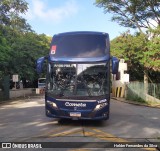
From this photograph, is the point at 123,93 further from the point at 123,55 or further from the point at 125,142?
the point at 125,142

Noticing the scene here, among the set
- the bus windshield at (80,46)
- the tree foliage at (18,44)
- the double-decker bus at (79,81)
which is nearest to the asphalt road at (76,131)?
the double-decker bus at (79,81)

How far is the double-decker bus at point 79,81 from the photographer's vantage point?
47.6ft

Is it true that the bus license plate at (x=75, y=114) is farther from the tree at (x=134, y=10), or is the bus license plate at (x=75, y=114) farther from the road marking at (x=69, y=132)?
the tree at (x=134, y=10)

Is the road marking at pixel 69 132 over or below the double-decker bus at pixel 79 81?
below

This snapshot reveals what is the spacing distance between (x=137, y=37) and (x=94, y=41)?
23.0 m

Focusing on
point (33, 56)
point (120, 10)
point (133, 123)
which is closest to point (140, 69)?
point (120, 10)

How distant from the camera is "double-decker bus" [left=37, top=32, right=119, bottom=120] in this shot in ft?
47.6

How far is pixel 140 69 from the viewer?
42.8 metres

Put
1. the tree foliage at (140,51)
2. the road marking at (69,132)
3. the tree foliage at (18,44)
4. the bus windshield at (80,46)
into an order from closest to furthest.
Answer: the road marking at (69,132)
the bus windshield at (80,46)
the tree foliage at (140,51)
the tree foliage at (18,44)

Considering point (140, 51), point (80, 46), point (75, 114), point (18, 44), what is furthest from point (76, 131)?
point (18, 44)

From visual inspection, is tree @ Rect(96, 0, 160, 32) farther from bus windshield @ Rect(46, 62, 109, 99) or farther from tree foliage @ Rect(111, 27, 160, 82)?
bus windshield @ Rect(46, 62, 109, 99)

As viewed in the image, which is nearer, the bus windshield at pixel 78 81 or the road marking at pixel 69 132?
the road marking at pixel 69 132

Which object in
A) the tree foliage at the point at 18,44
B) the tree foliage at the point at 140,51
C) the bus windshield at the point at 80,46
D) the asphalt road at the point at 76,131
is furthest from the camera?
the tree foliage at the point at 18,44

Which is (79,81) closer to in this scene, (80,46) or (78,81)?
(78,81)
